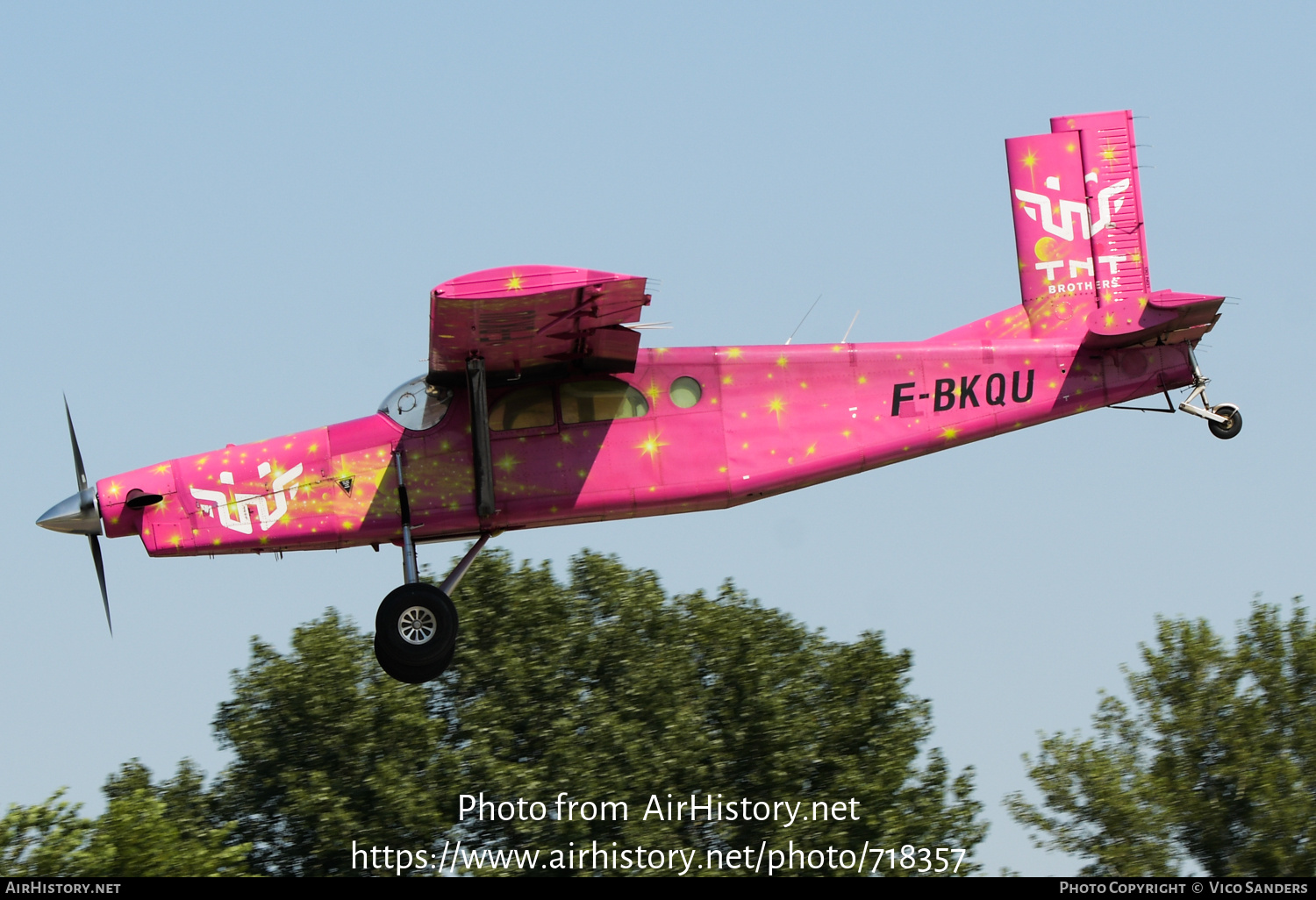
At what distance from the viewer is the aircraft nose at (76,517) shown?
15461 millimetres

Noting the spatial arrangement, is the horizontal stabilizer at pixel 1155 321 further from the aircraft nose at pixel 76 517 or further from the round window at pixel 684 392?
the aircraft nose at pixel 76 517

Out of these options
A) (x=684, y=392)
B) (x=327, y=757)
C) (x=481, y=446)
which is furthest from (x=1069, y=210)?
(x=327, y=757)

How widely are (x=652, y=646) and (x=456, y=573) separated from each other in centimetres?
2254

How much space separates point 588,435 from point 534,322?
1551mm

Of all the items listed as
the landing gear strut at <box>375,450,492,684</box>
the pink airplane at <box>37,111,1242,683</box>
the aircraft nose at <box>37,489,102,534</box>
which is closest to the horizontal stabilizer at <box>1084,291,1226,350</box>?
the pink airplane at <box>37,111,1242,683</box>

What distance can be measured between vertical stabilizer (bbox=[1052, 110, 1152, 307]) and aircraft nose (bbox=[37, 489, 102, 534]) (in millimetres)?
10223

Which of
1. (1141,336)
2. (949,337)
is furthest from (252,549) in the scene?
(1141,336)

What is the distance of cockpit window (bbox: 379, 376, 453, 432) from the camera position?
15.7 m

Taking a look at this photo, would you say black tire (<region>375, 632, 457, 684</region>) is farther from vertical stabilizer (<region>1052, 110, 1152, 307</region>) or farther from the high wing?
vertical stabilizer (<region>1052, 110, 1152, 307</region>)

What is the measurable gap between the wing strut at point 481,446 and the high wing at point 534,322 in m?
0.21

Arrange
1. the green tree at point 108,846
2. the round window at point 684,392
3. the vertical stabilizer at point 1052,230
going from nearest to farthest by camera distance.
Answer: the round window at point 684,392 < the vertical stabilizer at point 1052,230 < the green tree at point 108,846

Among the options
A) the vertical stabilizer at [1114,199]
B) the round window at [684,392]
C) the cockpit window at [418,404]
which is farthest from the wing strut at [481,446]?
the vertical stabilizer at [1114,199]
